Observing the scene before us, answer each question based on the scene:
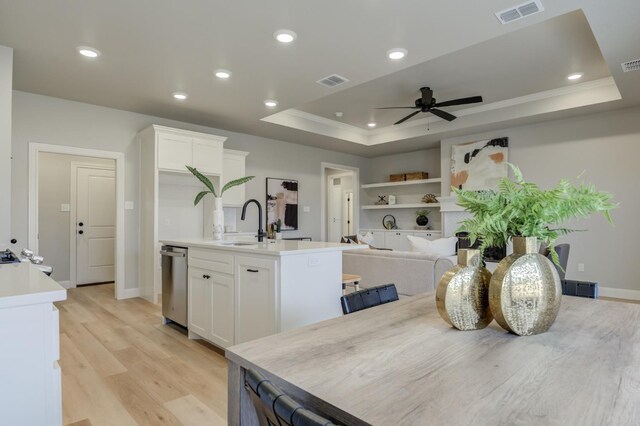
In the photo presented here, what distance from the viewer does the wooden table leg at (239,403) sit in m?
0.86

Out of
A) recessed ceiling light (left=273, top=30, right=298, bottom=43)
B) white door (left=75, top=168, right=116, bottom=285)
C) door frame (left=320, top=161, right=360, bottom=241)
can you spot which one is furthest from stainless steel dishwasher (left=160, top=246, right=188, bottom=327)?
door frame (left=320, top=161, right=360, bottom=241)

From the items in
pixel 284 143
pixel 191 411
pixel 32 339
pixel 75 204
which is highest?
pixel 284 143

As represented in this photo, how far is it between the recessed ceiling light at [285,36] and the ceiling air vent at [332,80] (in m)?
0.84

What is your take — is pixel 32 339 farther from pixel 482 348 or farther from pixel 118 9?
pixel 118 9

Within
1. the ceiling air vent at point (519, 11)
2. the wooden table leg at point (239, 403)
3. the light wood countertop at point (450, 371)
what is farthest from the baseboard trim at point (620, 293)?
the wooden table leg at point (239, 403)

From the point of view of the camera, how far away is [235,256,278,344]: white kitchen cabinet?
2344mm

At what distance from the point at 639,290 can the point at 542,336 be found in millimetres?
5255

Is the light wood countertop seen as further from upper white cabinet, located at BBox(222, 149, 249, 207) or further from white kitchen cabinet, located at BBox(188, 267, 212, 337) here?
upper white cabinet, located at BBox(222, 149, 249, 207)

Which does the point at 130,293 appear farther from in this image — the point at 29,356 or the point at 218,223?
the point at 29,356

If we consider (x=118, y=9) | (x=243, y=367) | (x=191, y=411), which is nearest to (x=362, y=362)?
(x=243, y=367)

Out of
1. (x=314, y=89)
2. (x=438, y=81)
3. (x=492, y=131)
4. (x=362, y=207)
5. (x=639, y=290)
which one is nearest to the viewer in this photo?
(x=314, y=89)

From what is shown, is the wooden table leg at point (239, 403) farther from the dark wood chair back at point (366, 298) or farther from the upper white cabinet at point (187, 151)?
the upper white cabinet at point (187, 151)

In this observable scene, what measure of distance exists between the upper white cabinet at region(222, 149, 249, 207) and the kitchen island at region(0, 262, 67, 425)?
4.54 m

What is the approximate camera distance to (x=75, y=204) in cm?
564
